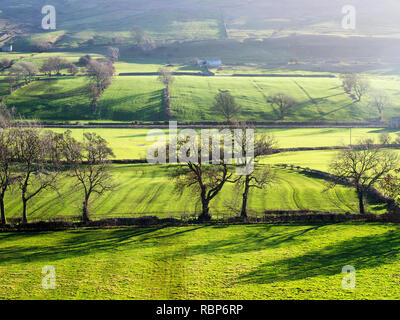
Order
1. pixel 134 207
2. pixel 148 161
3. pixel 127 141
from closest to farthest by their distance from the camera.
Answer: pixel 134 207 → pixel 148 161 → pixel 127 141

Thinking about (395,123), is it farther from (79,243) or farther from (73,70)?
(73,70)

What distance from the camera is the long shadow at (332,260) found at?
92.3 ft

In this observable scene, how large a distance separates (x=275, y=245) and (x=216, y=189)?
1243 cm

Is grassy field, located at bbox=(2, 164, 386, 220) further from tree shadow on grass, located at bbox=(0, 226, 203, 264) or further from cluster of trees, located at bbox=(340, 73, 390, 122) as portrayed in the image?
cluster of trees, located at bbox=(340, 73, 390, 122)

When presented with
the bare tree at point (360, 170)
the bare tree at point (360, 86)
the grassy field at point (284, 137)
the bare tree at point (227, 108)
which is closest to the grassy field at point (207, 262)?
the bare tree at point (360, 170)

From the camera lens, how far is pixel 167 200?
172 feet

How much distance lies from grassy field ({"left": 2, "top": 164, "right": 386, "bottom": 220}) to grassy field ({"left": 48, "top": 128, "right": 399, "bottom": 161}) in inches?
716

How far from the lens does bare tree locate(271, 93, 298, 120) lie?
403 ft

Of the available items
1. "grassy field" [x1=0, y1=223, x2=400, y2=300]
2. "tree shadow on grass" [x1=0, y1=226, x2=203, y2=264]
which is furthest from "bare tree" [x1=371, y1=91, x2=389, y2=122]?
"tree shadow on grass" [x1=0, y1=226, x2=203, y2=264]

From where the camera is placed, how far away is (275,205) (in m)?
50.6

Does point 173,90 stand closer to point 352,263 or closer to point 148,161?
point 148,161

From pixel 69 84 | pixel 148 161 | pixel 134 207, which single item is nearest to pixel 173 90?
pixel 69 84

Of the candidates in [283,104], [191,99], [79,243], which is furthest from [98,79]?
[79,243]
